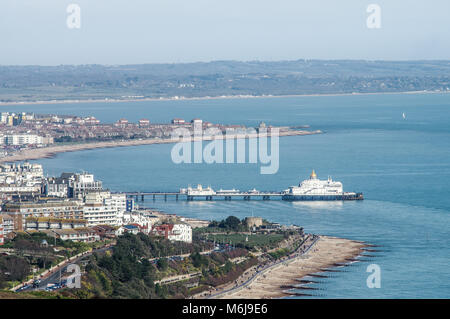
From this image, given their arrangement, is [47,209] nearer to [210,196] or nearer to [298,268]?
[298,268]

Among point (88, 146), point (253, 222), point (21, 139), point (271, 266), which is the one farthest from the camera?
point (88, 146)

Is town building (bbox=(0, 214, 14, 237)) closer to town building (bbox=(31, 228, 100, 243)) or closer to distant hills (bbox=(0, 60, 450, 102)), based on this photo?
town building (bbox=(31, 228, 100, 243))

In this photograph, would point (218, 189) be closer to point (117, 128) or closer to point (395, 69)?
point (117, 128)

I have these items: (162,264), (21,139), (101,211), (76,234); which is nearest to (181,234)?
(76,234)

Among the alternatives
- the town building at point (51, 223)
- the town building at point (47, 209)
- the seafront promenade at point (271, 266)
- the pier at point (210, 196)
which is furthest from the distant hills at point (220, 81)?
the seafront promenade at point (271, 266)
